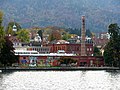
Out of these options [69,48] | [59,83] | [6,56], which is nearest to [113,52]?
[6,56]

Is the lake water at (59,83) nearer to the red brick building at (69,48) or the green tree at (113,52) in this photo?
the green tree at (113,52)

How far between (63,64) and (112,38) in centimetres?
1450

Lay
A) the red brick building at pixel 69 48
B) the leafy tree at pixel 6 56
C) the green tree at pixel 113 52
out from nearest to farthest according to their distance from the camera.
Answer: the leafy tree at pixel 6 56 < the green tree at pixel 113 52 < the red brick building at pixel 69 48

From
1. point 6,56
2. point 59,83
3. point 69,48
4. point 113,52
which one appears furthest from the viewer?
point 69,48

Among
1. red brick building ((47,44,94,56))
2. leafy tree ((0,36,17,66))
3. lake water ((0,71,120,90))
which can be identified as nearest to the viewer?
lake water ((0,71,120,90))

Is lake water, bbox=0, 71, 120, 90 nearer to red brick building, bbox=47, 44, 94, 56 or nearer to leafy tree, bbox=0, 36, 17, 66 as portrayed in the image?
leafy tree, bbox=0, 36, 17, 66

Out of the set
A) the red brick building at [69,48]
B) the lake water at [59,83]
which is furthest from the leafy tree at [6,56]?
the red brick building at [69,48]

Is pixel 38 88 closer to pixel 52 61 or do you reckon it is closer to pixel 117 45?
pixel 117 45

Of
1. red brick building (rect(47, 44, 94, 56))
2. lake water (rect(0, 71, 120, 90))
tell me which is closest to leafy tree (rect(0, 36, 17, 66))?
lake water (rect(0, 71, 120, 90))

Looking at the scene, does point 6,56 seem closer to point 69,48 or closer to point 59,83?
point 59,83

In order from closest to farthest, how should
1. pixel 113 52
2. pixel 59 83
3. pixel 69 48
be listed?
1. pixel 59 83
2. pixel 113 52
3. pixel 69 48

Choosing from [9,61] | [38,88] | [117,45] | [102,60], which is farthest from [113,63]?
[38,88]

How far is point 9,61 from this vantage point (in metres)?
121

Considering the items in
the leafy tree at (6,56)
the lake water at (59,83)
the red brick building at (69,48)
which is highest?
the red brick building at (69,48)
